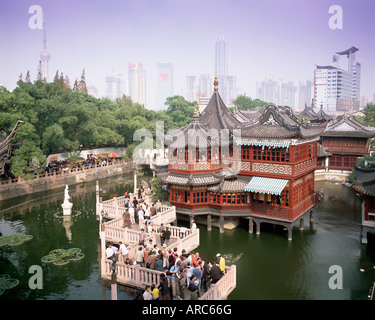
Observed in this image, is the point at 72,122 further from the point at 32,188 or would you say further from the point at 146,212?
the point at 146,212

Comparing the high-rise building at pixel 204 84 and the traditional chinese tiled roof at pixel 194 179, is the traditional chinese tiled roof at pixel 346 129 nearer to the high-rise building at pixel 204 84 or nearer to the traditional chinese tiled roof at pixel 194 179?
the traditional chinese tiled roof at pixel 194 179

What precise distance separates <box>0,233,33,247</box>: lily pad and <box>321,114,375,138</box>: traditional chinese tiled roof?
3463 centimetres

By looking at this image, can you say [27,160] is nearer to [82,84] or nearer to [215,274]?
[215,274]

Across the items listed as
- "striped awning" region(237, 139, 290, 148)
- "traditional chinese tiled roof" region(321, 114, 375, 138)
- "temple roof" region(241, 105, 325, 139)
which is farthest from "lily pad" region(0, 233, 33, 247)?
"traditional chinese tiled roof" region(321, 114, 375, 138)

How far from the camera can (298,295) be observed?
664 inches

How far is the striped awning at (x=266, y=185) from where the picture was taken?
22.9 meters

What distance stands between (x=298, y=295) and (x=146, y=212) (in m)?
9.84

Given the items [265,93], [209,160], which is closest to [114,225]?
[209,160]

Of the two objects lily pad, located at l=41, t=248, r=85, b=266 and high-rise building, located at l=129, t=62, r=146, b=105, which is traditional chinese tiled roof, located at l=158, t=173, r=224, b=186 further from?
high-rise building, located at l=129, t=62, r=146, b=105

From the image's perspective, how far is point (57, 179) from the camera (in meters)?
41.1

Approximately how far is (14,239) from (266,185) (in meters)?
16.4
